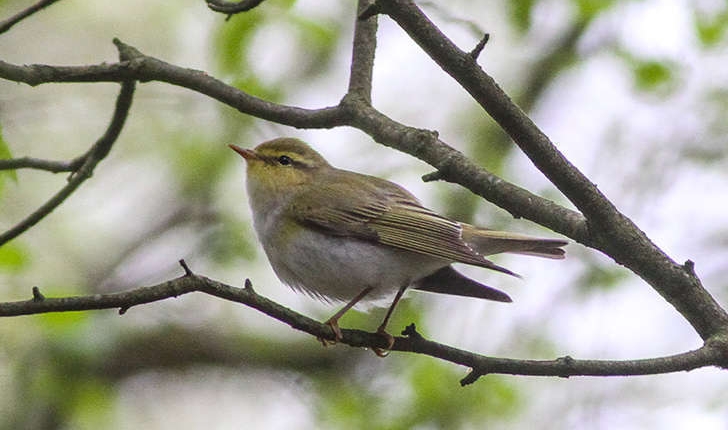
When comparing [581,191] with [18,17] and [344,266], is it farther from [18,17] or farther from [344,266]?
[18,17]

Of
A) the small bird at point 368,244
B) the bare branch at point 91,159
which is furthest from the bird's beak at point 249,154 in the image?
the bare branch at point 91,159

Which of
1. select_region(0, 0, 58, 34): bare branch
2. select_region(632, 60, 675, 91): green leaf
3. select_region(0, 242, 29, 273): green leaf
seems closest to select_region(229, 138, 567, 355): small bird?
select_region(0, 242, 29, 273): green leaf

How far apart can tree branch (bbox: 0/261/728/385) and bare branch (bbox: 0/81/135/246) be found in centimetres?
130

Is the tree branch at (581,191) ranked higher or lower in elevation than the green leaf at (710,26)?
lower

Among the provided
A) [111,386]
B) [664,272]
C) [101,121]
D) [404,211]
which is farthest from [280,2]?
[101,121]

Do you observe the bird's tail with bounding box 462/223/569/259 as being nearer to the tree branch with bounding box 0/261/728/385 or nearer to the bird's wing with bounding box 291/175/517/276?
the bird's wing with bounding box 291/175/517/276

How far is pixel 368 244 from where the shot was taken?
4.56m

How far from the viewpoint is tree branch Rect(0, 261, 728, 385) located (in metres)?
2.66

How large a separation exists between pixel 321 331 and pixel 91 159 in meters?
1.66

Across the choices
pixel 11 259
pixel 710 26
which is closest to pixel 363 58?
pixel 11 259

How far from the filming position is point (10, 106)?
673 centimetres

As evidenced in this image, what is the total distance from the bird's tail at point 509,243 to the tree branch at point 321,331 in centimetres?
125

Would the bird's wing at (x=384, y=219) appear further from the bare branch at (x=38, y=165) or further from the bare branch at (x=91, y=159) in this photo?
the bare branch at (x=38, y=165)

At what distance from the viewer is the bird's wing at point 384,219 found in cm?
440
